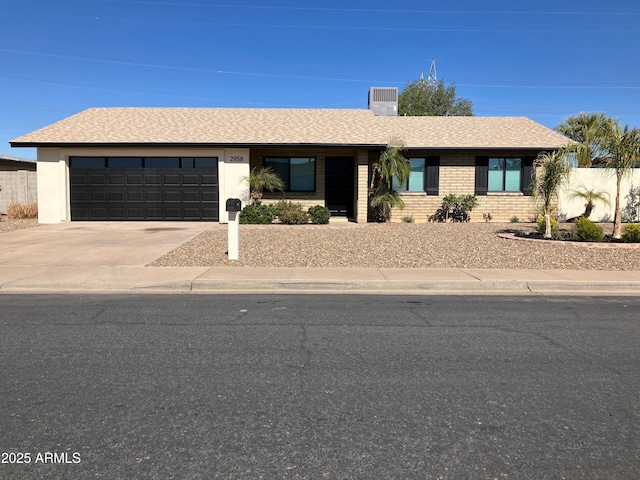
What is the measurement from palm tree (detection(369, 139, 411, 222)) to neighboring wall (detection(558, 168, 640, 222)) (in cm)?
646

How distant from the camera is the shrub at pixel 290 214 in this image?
18438 mm

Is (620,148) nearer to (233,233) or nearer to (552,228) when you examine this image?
(552,228)

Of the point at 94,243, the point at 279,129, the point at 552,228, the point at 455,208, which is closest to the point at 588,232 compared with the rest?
the point at 552,228

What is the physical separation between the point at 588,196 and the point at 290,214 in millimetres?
11553

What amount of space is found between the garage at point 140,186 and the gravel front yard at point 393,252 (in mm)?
4794

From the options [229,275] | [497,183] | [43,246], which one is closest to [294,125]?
[497,183]

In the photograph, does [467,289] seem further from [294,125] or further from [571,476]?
[294,125]

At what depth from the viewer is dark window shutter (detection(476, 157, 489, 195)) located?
2070 centimetres

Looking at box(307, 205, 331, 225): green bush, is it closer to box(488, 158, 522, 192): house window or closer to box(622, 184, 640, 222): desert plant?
box(488, 158, 522, 192): house window

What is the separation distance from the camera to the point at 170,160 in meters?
19.8

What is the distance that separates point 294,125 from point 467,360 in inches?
724

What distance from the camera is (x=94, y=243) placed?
1364cm

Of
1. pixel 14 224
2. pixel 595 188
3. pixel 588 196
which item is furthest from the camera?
pixel 595 188

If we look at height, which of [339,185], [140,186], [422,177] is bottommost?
[140,186]
